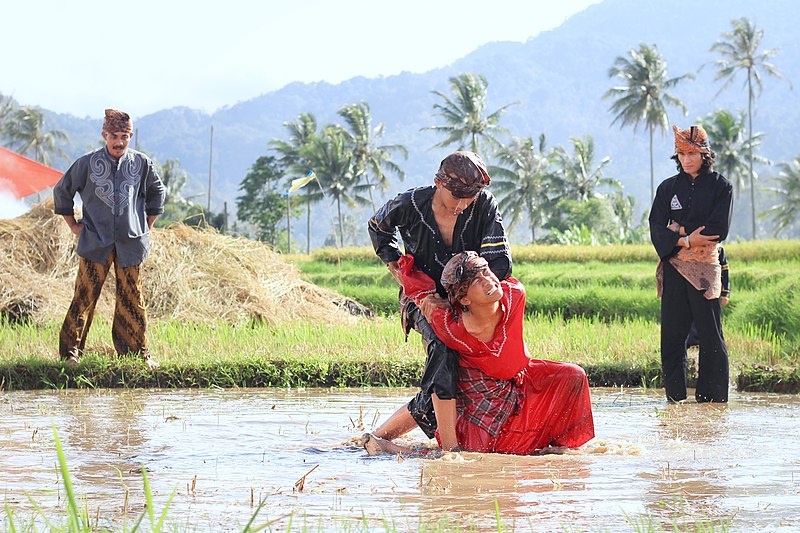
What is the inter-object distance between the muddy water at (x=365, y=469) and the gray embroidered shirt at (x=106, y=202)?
1.34m

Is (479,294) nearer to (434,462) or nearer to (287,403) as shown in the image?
(434,462)

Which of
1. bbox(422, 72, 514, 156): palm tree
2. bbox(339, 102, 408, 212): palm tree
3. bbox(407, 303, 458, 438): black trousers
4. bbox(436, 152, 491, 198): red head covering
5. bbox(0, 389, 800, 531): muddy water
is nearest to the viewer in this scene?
bbox(0, 389, 800, 531): muddy water

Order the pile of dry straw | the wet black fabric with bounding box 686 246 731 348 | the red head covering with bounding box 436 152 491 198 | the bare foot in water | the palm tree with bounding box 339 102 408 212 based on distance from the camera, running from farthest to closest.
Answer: the palm tree with bounding box 339 102 408 212 < the pile of dry straw < the wet black fabric with bounding box 686 246 731 348 < the bare foot in water < the red head covering with bounding box 436 152 491 198

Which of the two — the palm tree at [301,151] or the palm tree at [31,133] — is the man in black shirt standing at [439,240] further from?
the palm tree at [31,133]

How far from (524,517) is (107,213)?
17.0 ft

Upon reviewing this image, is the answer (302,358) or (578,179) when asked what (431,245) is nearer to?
(302,358)

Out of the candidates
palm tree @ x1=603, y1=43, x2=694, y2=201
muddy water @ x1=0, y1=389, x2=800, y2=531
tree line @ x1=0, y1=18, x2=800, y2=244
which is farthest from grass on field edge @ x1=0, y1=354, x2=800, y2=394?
palm tree @ x1=603, y1=43, x2=694, y2=201

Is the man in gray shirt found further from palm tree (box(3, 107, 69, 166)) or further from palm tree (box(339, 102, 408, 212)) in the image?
palm tree (box(3, 107, 69, 166))

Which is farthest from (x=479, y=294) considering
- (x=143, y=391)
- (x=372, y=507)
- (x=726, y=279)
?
(x=143, y=391)

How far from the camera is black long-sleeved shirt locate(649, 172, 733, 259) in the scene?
6.64 m

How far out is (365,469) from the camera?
14.5ft

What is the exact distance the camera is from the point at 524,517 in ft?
11.0

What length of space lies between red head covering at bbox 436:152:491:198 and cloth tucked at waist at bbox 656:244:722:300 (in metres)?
2.54

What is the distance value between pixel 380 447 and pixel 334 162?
60.0m
